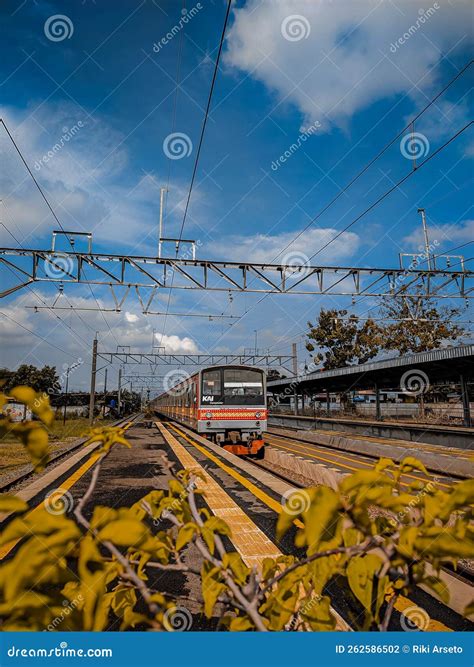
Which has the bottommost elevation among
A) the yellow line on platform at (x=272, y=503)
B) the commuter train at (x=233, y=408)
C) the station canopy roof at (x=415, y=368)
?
the yellow line on platform at (x=272, y=503)

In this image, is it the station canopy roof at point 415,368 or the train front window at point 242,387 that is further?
the station canopy roof at point 415,368

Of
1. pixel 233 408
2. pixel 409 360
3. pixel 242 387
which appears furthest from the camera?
pixel 409 360

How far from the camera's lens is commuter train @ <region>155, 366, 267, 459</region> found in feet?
46.4

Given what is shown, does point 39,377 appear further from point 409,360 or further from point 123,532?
point 123,532

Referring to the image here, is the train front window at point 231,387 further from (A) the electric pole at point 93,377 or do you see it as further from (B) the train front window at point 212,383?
(A) the electric pole at point 93,377

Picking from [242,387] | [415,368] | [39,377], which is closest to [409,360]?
[415,368]

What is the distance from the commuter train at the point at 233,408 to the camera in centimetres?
1416

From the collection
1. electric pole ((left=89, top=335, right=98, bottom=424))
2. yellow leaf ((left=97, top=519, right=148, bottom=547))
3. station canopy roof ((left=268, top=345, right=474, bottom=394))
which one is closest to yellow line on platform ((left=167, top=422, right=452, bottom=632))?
yellow leaf ((left=97, top=519, right=148, bottom=547))

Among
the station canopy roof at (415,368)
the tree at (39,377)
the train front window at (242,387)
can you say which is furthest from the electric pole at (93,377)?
the tree at (39,377)

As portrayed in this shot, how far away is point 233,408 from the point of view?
1422cm

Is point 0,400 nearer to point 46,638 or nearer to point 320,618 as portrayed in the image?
point 46,638

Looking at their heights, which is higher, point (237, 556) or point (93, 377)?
point (93, 377)

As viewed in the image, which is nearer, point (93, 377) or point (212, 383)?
point (212, 383)

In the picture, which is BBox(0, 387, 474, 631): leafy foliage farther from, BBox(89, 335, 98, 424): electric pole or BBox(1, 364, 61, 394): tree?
BBox(1, 364, 61, 394): tree
